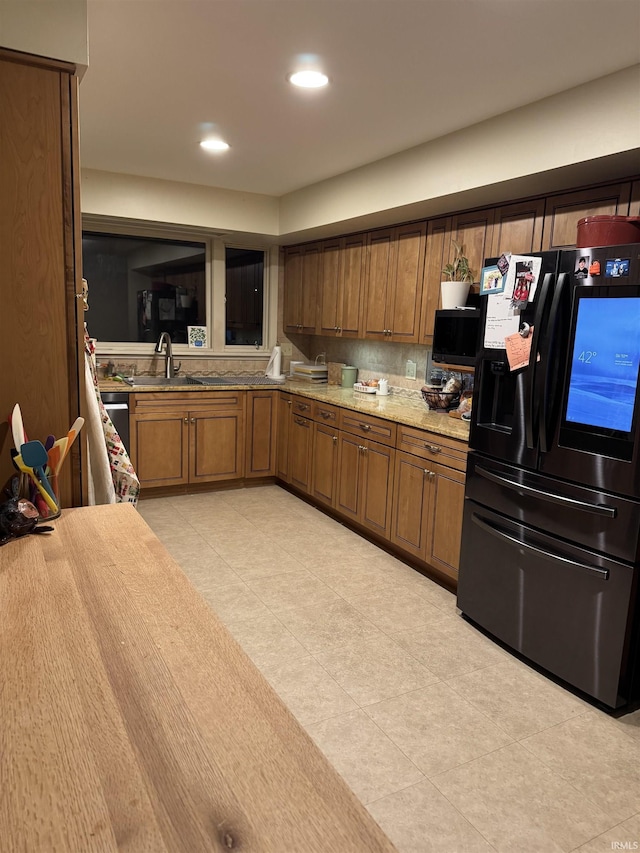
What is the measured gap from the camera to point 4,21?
1604 mm

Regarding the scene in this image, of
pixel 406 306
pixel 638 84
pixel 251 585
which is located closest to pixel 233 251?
pixel 406 306

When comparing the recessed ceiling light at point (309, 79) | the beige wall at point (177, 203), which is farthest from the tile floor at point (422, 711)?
the beige wall at point (177, 203)

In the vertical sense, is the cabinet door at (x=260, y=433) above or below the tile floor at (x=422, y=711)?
above

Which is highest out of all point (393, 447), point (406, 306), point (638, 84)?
point (638, 84)

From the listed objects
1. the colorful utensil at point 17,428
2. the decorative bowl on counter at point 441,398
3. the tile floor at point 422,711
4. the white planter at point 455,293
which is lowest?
the tile floor at point 422,711

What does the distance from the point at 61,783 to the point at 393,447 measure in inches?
121

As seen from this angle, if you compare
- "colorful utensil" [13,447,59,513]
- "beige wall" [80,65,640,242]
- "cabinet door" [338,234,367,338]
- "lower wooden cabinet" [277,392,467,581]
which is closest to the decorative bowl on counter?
"lower wooden cabinet" [277,392,467,581]

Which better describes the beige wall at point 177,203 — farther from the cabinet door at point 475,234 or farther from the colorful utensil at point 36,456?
the colorful utensil at point 36,456

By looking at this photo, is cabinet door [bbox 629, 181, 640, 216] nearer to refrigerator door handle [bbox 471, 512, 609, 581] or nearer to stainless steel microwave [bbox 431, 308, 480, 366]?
stainless steel microwave [bbox 431, 308, 480, 366]

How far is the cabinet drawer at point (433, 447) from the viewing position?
3190mm

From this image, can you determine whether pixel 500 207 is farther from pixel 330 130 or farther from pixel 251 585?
pixel 251 585

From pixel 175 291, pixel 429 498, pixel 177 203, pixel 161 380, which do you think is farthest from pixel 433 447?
pixel 175 291

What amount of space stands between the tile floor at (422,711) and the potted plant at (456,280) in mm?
1673

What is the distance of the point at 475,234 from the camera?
3.63m
